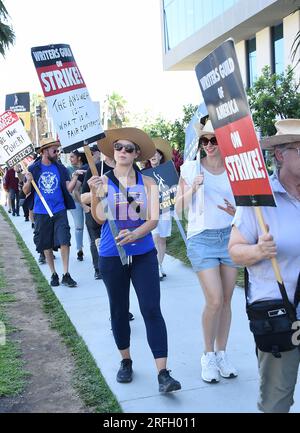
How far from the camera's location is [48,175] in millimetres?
7578

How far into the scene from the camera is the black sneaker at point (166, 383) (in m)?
3.96

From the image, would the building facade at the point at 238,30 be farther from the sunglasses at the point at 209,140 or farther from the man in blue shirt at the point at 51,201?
the sunglasses at the point at 209,140

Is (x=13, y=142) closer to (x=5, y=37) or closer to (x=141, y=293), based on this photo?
(x=141, y=293)

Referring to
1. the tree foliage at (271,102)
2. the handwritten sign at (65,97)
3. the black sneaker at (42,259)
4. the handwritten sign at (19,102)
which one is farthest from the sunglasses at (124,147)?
the handwritten sign at (19,102)

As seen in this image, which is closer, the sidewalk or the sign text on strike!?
the sidewalk

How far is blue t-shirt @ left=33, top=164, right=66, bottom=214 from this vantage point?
7.55 m

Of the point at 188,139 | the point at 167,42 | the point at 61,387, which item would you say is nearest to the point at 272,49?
the point at 167,42

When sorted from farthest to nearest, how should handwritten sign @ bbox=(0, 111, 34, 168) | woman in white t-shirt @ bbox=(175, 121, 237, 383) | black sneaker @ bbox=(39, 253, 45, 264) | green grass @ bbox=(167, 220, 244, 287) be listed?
black sneaker @ bbox=(39, 253, 45, 264) < green grass @ bbox=(167, 220, 244, 287) < handwritten sign @ bbox=(0, 111, 34, 168) < woman in white t-shirt @ bbox=(175, 121, 237, 383)

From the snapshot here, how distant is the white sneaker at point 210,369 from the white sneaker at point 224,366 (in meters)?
0.05

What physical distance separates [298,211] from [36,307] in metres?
4.67

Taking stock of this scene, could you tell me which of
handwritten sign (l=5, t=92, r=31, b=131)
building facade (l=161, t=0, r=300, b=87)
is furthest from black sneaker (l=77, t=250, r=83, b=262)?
building facade (l=161, t=0, r=300, b=87)

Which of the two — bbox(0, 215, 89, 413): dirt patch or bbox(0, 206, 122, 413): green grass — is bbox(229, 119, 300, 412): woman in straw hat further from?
bbox(0, 215, 89, 413): dirt patch

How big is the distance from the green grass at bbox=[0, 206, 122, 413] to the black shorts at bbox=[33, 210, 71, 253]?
23.9 inches

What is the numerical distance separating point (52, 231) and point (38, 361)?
2.91m
